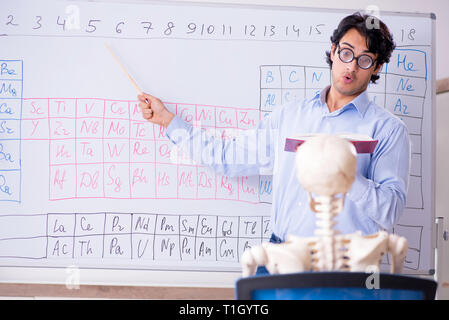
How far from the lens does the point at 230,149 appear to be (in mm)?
1600

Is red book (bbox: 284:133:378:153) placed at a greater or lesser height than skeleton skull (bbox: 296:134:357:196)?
greater

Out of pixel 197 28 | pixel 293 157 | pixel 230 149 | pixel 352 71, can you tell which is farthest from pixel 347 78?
pixel 197 28

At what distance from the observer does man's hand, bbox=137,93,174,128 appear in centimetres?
160

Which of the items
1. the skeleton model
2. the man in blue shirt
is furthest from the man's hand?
the skeleton model

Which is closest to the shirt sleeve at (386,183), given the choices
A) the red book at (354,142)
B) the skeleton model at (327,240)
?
the red book at (354,142)

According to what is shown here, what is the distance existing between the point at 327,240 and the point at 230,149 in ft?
2.73

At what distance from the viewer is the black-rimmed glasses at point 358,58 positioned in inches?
56.7

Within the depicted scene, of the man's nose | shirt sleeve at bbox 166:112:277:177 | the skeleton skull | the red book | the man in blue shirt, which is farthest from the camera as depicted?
shirt sleeve at bbox 166:112:277:177

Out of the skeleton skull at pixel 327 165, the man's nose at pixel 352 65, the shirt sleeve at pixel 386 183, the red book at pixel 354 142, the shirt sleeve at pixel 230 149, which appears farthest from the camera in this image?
the shirt sleeve at pixel 230 149

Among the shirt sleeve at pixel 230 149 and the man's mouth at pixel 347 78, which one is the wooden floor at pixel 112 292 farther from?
the man's mouth at pixel 347 78

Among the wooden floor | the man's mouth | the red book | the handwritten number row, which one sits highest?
the handwritten number row

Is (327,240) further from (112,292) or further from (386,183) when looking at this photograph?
(112,292)

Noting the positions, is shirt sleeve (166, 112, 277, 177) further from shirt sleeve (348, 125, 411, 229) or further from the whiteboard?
shirt sleeve (348, 125, 411, 229)
